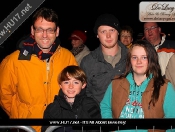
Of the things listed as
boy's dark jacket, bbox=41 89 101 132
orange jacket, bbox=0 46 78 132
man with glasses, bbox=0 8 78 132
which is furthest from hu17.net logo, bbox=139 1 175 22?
boy's dark jacket, bbox=41 89 101 132

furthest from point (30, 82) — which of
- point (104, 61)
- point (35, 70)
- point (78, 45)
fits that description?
point (78, 45)

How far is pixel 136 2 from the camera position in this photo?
3.95 metres

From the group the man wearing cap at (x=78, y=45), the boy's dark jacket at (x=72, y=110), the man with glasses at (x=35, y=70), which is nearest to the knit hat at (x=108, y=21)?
the man with glasses at (x=35, y=70)

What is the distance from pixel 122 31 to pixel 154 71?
249cm

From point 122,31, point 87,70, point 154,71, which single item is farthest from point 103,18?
point 122,31

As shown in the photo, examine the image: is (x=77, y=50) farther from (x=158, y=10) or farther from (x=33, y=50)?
(x=33, y=50)

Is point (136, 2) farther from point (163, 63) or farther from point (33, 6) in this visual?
point (33, 6)

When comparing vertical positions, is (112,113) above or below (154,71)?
below

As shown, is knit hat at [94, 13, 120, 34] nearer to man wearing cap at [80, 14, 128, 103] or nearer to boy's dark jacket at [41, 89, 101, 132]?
man wearing cap at [80, 14, 128, 103]

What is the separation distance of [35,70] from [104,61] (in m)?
0.75

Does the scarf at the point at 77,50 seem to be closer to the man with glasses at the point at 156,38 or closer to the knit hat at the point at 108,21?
the man with glasses at the point at 156,38

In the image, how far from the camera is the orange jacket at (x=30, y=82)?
3107 millimetres

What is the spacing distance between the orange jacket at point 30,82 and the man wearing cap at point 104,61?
38cm

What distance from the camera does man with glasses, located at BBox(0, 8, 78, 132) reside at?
3.11 metres
